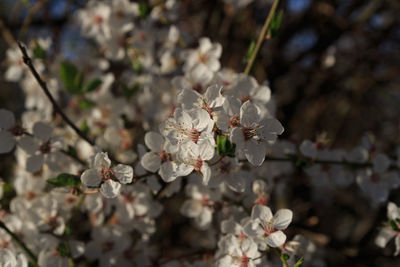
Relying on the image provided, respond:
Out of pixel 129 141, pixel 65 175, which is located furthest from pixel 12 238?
pixel 129 141

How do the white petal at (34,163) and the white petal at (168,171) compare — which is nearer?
the white petal at (168,171)

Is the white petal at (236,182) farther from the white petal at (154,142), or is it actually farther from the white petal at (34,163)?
the white petal at (34,163)

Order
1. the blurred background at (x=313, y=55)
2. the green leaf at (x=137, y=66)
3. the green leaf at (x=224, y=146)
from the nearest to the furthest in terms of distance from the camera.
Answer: the green leaf at (x=224, y=146)
the green leaf at (x=137, y=66)
the blurred background at (x=313, y=55)

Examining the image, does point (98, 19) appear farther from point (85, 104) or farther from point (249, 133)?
point (249, 133)

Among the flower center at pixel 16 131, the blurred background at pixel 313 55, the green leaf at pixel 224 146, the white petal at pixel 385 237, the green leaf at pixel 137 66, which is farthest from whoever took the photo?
the blurred background at pixel 313 55

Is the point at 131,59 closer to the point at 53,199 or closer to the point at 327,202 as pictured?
the point at 53,199

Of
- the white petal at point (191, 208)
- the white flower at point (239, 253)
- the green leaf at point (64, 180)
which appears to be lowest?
the white petal at point (191, 208)

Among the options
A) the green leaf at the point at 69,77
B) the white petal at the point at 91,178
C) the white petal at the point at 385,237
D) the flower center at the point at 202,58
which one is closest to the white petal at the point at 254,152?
the white petal at the point at 91,178

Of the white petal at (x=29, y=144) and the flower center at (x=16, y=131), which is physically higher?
the flower center at (x=16, y=131)
